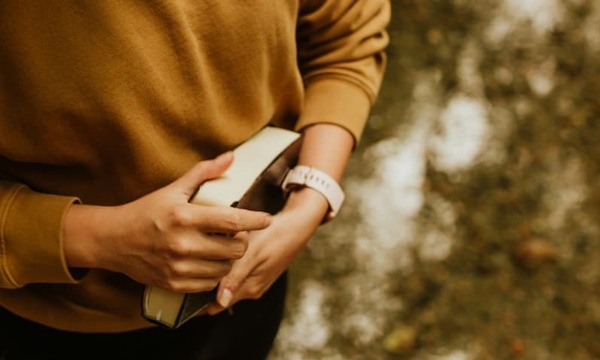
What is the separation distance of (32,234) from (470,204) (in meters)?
1.40

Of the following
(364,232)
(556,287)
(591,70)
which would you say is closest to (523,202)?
(556,287)

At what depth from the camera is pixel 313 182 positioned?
820 mm

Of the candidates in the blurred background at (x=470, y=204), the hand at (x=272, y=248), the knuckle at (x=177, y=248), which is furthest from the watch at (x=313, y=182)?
the blurred background at (x=470, y=204)

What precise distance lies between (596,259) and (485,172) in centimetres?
37

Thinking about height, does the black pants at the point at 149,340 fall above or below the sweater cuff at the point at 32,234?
below

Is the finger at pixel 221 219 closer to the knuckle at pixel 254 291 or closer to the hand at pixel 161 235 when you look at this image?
the hand at pixel 161 235

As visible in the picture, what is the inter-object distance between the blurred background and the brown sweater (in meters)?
0.95

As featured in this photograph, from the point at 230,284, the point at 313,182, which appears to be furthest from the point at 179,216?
the point at 313,182

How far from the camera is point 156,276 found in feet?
2.08

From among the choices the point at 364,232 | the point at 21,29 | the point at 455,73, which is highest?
the point at 21,29

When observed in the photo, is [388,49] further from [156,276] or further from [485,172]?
[156,276]

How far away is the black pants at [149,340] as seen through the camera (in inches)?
30.5

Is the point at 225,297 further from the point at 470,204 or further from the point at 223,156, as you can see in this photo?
the point at 470,204

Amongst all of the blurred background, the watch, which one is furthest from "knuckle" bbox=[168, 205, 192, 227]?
the blurred background
